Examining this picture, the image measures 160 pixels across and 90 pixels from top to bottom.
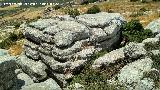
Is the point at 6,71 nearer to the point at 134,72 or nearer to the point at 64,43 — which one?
the point at 64,43

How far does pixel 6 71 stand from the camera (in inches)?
1060

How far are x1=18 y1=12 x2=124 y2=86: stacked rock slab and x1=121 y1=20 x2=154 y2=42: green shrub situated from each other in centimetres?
148

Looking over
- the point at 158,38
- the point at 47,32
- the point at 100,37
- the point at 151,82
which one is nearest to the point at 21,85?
the point at 47,32

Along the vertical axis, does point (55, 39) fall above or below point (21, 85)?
above

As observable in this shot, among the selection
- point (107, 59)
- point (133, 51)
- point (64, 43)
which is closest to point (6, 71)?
point (64, 43)

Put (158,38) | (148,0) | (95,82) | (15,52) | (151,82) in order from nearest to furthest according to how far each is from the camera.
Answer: (151,82)
(95,82)
(158,38)
(15,52)
(148,0)

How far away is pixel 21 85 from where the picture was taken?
29.0 metres

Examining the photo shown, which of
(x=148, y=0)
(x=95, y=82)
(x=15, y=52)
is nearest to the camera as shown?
(x=95, y=82)

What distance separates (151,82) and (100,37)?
814 cm

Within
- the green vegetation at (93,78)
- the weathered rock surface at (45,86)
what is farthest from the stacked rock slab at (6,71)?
the green vegetation at (93,78)

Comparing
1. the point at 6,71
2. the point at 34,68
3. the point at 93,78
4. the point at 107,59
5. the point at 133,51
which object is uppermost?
the point at 133,51

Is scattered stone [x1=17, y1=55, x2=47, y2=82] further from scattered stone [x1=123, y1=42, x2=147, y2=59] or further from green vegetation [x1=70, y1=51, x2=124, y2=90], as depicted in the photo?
scattered stone [x1=123, y1=42, x2=147, y2=59]

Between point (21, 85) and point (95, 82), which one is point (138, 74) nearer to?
point (95, 82)

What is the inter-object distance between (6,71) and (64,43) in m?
5.14
